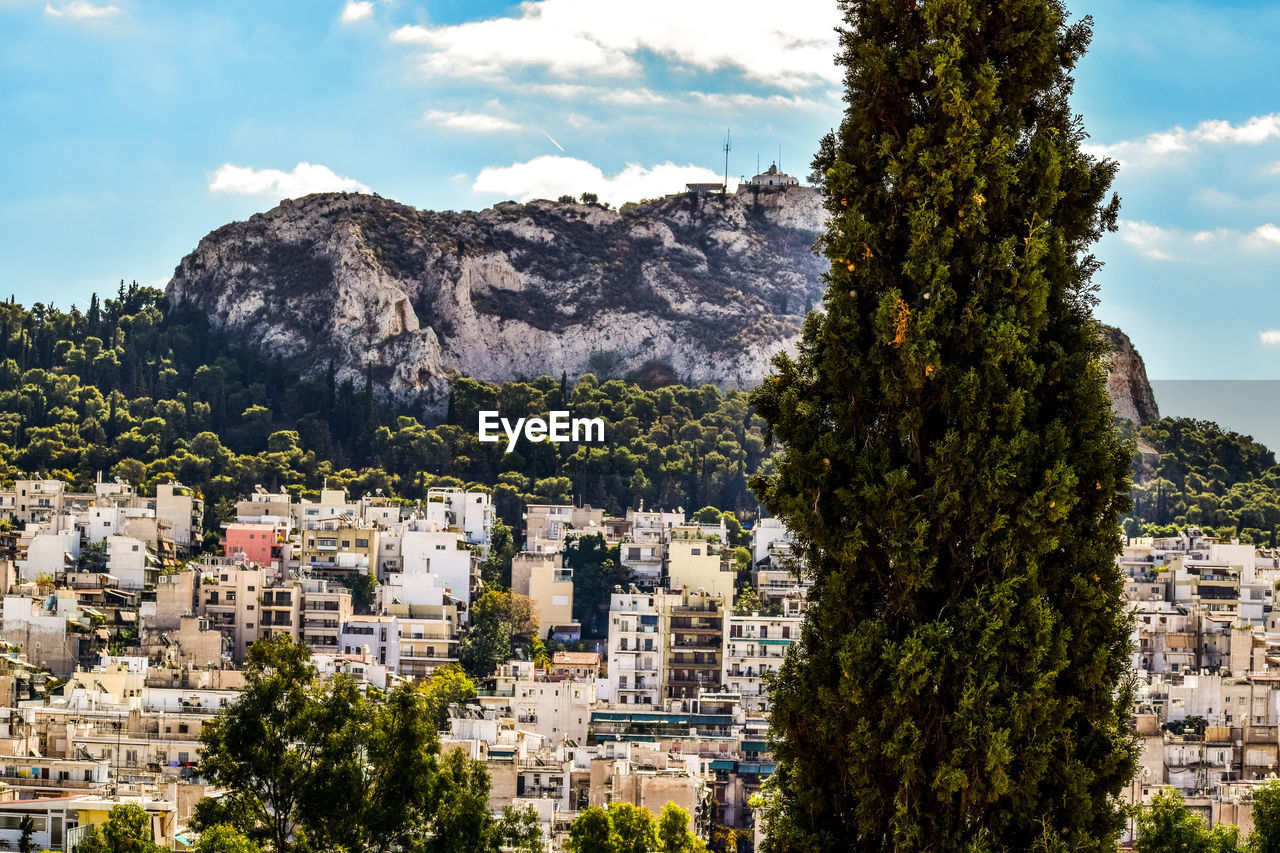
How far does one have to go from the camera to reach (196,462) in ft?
354

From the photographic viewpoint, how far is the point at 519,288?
574 feet

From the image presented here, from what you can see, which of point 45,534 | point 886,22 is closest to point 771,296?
point 45,534

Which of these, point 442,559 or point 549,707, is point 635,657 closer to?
point 549,707

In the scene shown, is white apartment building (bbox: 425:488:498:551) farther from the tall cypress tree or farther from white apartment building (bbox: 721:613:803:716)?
the tall cypress tree

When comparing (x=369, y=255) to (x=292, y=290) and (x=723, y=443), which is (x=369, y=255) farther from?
(x=723, y=443)

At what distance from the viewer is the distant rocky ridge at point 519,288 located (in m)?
153

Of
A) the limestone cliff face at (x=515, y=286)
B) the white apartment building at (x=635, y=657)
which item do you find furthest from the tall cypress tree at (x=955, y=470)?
the limestone cliff face at (x=515, y=286)

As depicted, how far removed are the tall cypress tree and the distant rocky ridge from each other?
128 metres

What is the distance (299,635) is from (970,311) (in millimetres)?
59191

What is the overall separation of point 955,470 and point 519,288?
537 ft
